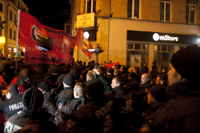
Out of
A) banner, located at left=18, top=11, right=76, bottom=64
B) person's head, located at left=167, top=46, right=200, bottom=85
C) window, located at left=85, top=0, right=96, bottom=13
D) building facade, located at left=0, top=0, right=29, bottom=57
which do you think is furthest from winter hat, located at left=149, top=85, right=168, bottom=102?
building facade, located at left=0, top=0, right=29, bottom=57

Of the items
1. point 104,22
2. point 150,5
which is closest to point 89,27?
point 104,22

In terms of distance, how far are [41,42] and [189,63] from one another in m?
4.06

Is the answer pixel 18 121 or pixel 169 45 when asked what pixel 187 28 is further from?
pixel 18 121

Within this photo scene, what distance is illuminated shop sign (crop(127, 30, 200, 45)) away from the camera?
578 inches

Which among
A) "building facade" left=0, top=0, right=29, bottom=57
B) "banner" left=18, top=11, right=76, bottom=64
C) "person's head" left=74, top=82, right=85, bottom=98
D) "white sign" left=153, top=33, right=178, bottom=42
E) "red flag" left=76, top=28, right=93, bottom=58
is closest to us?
"person's head" left=74, top=82, right=85, bottom=98

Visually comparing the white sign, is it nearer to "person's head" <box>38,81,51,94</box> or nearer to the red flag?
the red flag

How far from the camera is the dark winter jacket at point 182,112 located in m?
1.35

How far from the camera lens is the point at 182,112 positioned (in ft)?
4.61

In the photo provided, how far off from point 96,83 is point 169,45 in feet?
51.0

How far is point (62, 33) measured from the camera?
17.7 feet

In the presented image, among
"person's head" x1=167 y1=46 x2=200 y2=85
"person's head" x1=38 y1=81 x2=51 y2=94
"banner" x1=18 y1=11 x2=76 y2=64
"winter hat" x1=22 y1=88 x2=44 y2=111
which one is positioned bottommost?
"person's head" x1=38 y1=81 x2=51 y2=94

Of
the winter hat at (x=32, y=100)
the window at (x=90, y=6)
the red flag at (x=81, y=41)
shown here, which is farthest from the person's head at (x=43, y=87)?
the window at (x=90, y=6)

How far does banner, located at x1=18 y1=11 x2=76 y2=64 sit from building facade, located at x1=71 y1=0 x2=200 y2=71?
904cm

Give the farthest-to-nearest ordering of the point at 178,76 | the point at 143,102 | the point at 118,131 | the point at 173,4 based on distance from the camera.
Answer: the point at 173,4, the point at 143,102, the point at 118,131, the point at 178,76
